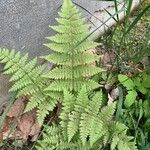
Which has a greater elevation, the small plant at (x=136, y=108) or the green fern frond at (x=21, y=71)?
the green fern frond at (x=21, y=71)

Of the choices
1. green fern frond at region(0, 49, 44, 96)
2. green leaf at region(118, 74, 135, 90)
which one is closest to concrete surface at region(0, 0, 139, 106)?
green fern frond at region(0, 49, 44, 96)

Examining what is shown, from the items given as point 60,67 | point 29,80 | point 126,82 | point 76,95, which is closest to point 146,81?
→ point 126,82

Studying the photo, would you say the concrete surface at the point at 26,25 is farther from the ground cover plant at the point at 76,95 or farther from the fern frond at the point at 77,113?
the fern frond at the point at 77,113

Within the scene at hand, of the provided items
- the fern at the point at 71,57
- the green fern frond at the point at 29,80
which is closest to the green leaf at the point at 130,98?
the fern at the point at 71,57

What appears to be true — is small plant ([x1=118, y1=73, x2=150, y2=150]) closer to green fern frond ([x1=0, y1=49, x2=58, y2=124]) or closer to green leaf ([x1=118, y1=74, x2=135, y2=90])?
green leaf ([x1=118, y1=74, x2=135, y2=90])

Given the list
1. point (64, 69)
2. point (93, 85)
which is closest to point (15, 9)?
point (64, 69)

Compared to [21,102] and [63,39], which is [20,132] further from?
[63,39]

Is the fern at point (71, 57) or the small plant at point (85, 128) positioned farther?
the fern at point (71, 57)
